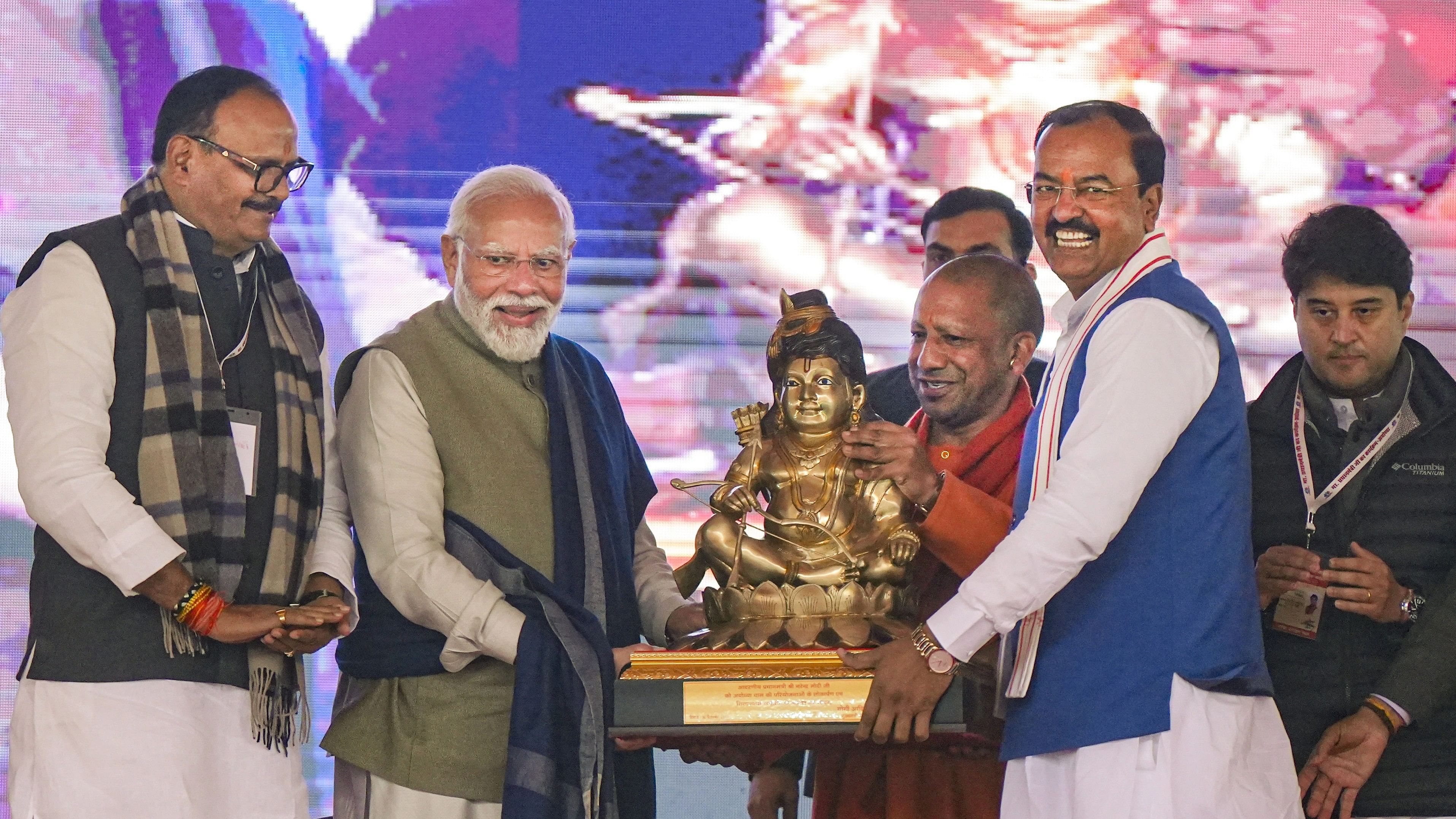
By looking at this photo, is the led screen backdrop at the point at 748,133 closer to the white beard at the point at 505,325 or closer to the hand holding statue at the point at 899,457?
the white beard at the point at 505,325

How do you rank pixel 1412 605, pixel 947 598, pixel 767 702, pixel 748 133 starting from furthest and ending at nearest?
pixel 748 133 < pixel 947 598 < pixel 1412 605 < pixel 767 702

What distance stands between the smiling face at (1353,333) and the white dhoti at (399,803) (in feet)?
6.90

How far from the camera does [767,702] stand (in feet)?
9.92

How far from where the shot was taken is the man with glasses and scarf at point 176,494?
3.12 m

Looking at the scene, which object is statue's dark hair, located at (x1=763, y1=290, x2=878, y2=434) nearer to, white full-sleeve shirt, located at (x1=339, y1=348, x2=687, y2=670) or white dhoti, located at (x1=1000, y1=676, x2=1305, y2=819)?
white full-sleeve shirt, located at (x1=339, y1=348, x2=687, y2=670)

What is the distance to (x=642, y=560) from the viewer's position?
3902mm

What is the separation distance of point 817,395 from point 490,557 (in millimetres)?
815

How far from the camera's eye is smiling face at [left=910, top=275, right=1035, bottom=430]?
3.43 meters

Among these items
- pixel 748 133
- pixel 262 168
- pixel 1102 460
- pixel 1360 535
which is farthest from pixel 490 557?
pixel 748 133

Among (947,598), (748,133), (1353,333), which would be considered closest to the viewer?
(1353,333)

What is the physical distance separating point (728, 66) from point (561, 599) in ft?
9.42

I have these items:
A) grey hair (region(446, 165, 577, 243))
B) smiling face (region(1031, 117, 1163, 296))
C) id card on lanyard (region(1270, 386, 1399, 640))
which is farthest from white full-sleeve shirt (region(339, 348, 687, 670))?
id card on lanyard (region(1270, 386, 1399, 640))

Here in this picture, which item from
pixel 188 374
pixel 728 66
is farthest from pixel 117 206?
pixel 188 374

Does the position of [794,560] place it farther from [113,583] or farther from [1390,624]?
→ [113,583]
